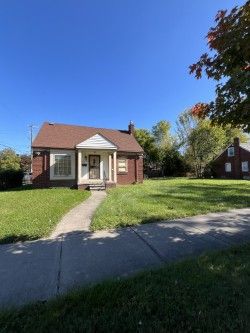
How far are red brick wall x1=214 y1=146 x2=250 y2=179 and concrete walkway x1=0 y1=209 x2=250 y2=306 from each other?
1275 inches

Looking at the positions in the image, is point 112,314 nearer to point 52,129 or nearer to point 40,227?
point 40,227

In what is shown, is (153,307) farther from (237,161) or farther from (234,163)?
(234,163)

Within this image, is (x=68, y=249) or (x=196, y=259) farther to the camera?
(x=68, y=249)

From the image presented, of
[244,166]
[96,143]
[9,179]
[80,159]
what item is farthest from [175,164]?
[9,179]

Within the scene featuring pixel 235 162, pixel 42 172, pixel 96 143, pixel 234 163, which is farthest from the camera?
pixel 234 163

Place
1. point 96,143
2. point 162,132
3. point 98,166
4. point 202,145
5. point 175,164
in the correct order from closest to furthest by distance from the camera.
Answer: point 96,143 → point 98,166 → point 202,145 → point 175,164 → point 162,132

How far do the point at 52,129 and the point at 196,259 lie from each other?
20.1 metres

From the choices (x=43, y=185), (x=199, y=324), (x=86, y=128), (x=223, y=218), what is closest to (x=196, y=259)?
(x=199, y=324)

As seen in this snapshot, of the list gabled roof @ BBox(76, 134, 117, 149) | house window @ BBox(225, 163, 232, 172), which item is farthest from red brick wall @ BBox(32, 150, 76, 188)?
house window @ BBox(225, 163, 232, 172)

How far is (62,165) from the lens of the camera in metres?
20.5

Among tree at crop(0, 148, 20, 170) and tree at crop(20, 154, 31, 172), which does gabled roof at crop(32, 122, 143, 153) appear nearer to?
tree at crop(0, 148, 20, 170)

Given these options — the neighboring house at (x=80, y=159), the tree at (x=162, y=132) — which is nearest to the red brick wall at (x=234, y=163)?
the tree at (x=162, y=132)

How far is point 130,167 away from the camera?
2319 cm

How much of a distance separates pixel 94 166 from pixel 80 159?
6.48 ft
